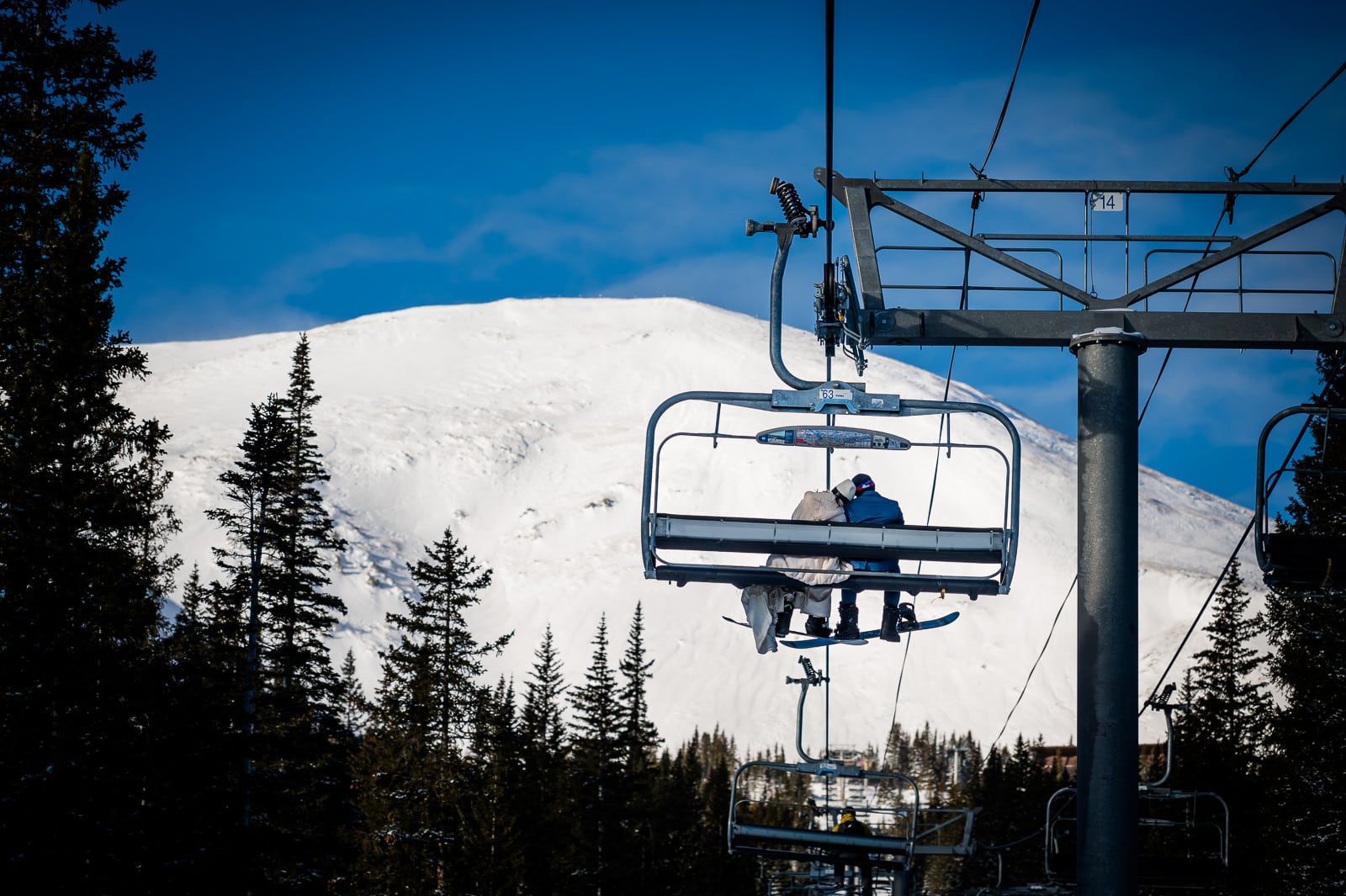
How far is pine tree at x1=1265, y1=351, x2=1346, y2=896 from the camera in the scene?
29.1m

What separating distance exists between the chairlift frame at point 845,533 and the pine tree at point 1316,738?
2096 cm

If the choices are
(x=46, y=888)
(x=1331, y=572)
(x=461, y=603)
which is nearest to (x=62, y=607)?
(x=46, y=888)

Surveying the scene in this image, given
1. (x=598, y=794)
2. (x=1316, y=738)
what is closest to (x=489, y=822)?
(x=598, y=794)

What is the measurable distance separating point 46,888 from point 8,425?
5341 mm

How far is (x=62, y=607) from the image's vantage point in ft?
54.7

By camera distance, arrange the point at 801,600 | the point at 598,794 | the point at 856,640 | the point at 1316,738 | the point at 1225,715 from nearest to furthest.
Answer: the point at 801,600
the point at 856,640
the point at 1316,738
the point at 1225,715
the point at 598,794

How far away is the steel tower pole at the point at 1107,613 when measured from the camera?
8547 mm

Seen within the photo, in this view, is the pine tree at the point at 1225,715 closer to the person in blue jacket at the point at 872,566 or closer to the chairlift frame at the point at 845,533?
the person in blue jacket at the point at 872,566

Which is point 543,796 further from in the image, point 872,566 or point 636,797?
point 872,566

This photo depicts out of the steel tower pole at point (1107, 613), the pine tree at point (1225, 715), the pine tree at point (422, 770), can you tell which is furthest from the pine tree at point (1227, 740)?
the steel tower pole at point (1107, 613)

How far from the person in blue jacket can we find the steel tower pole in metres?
1.51

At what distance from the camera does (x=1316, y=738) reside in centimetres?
2994

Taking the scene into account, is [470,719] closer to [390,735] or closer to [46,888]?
[390,735]

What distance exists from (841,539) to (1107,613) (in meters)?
1.70
